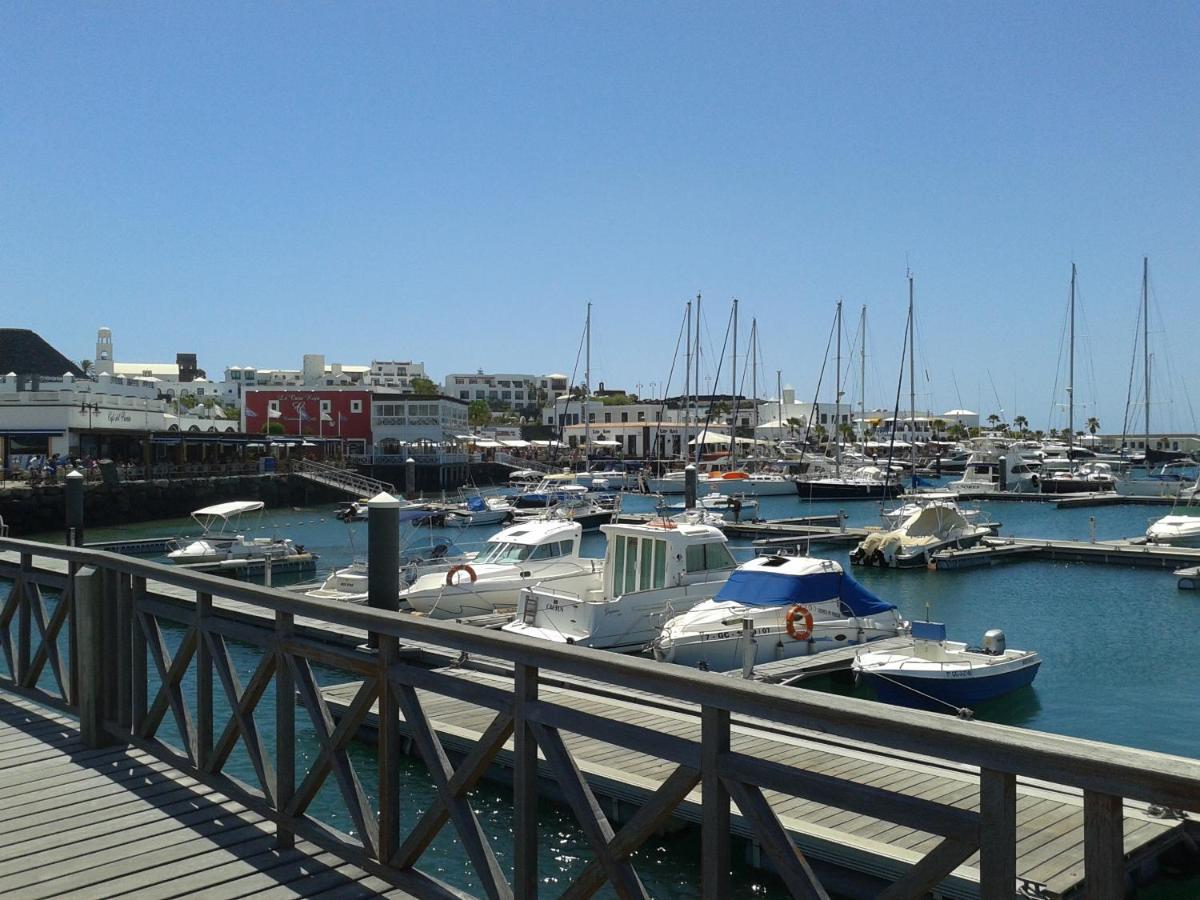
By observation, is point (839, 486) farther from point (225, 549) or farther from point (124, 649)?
point (124, 649)

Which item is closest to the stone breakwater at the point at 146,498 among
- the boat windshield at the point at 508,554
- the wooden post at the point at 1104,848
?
the boat windshield at the point at 508,554

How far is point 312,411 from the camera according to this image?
9212 cm

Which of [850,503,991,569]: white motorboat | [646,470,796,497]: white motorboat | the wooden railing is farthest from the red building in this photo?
the wooden railing

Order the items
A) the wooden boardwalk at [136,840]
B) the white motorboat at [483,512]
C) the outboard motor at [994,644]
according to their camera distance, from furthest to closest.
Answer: the white motorboat at [483,512] < the outboard motor at [994,644] < the wooden boardwalk at [136,840]

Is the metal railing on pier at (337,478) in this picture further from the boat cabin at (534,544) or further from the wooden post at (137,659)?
the wooden post at (137,659)

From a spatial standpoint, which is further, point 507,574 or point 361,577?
point 361,577

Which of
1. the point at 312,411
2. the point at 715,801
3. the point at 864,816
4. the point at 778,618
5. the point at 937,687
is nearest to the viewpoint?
the point at 715,801

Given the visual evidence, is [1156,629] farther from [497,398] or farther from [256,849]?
[497,398]

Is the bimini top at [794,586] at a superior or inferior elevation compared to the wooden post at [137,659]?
inferior

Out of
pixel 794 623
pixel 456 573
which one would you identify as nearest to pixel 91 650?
pixel 794 623

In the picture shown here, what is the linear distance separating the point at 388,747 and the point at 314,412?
91167 mm

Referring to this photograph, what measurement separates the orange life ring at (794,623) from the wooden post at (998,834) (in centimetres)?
1589

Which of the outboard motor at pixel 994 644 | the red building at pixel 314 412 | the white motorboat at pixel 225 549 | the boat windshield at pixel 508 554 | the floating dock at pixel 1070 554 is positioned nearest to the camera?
the outboard motor at pixel 994 644

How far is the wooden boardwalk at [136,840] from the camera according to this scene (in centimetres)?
477
